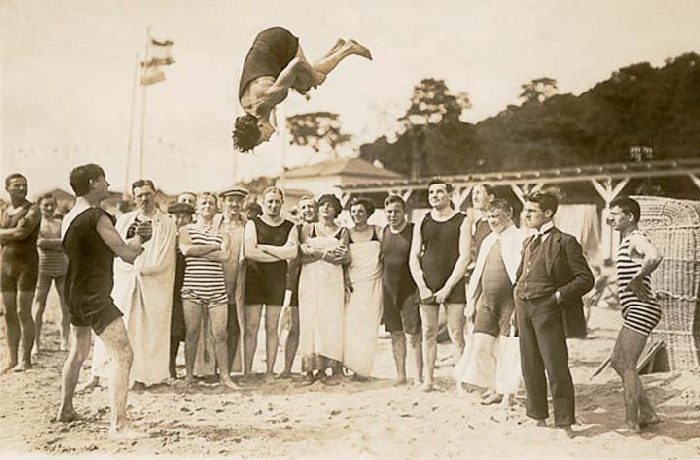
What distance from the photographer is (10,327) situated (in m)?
4.25

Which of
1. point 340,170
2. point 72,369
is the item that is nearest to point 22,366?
point 72,369

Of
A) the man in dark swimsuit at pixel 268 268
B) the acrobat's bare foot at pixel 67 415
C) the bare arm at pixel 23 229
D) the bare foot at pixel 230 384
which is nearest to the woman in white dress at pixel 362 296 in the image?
the man in dark swimsuit at pixel 268 268

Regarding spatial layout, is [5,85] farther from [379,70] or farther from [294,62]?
[379,70]

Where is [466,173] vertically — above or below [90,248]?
above

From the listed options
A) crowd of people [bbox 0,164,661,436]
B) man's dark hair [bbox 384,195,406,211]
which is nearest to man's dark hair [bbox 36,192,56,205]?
crowd of people [bbox 0,164,661,436]

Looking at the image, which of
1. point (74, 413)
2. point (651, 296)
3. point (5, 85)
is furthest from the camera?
point (5, 85)

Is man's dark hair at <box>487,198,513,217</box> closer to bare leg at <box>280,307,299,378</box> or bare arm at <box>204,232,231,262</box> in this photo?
bare leg at <box>280,307,299,378</box>

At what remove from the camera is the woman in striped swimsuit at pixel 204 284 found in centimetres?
393

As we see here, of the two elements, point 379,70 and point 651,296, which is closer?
point 651,296

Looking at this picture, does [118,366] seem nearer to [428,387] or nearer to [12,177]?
[12,177]

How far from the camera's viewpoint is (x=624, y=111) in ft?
12.5

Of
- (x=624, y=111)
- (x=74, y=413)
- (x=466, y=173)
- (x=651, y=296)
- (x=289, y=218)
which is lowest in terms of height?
(x=74, y=413)

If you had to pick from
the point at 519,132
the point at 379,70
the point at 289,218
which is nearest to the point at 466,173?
the point at 519,132

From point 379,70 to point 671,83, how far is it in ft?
5.00
